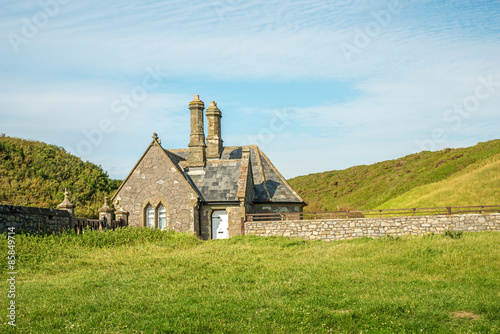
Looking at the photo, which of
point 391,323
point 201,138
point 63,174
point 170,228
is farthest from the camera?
point 63,174

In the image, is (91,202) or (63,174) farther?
(63,174)

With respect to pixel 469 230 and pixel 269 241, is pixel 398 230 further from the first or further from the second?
pixel 269 241

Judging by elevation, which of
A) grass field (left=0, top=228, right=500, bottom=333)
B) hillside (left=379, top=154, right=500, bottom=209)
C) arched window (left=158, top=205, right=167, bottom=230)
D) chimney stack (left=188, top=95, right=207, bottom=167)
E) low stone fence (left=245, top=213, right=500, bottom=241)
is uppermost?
chimney stack (left=188, top=95, right=207, bottom=167)

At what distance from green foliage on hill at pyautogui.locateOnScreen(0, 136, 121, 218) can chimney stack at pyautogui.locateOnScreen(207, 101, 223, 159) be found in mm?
9642

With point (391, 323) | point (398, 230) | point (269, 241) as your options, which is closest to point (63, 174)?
point (269, 241)

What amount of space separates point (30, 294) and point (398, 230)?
19008 mm

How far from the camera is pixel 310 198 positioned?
213ft

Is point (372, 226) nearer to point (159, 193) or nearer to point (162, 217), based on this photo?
point (162, 217)

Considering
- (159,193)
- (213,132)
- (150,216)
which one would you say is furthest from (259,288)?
(213,132)

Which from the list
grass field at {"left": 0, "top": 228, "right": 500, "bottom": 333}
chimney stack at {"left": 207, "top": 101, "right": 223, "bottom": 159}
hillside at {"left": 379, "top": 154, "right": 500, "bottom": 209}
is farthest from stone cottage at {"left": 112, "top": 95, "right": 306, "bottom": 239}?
hillside at {"left": 379, "top": 154, "right": 500, "bottom": 209}

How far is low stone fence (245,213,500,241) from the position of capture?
1012 inches

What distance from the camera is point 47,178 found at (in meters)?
37.8

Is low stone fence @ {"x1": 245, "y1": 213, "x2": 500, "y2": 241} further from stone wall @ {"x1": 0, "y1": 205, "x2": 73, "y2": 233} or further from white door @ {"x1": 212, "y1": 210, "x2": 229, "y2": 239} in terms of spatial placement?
stone wall @ {"x1": 0, "y1": 205, "x2": 73, "y2": 233}

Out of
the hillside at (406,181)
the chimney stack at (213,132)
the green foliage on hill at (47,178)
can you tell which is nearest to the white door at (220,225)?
the chimney stack at (213,132)
